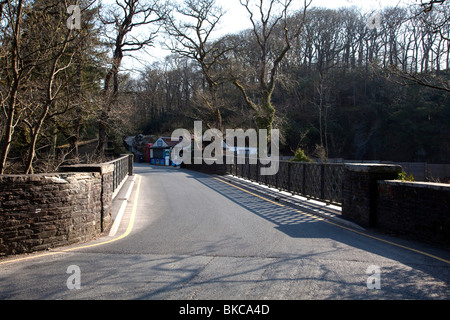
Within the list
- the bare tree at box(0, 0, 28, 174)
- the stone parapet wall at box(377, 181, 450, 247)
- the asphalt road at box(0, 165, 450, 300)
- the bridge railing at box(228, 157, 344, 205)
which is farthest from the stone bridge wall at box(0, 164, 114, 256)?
the bridge railing at box(228, 157, 344, 205)

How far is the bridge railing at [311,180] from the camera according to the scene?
10.4 m

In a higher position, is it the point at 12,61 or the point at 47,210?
the point at 12,61

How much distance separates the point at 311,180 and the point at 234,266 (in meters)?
7.02

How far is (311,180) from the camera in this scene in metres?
11.6

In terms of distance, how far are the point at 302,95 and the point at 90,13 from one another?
137 ft

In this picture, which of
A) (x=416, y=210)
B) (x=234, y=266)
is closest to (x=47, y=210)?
(x=234, y=266)

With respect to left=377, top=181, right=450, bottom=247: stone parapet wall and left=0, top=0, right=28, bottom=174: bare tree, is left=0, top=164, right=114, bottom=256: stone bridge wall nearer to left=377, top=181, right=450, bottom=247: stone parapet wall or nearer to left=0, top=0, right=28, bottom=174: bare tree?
left=0, top=0, right=28, bottom=174: bare tree

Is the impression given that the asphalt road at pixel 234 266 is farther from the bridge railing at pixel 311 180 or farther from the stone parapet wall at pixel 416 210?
the bridge railing at pixel 311 180

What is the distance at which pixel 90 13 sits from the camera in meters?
12.3

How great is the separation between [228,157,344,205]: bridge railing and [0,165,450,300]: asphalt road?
7.04 ft

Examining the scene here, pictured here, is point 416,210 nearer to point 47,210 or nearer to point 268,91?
point 47,210

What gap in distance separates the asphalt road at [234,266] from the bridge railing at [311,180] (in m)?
2.14

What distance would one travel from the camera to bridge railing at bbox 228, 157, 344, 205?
408 inches

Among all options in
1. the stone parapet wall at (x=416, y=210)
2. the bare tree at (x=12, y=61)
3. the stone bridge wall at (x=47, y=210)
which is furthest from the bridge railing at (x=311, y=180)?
the bare tree at (x=12, y=61)
